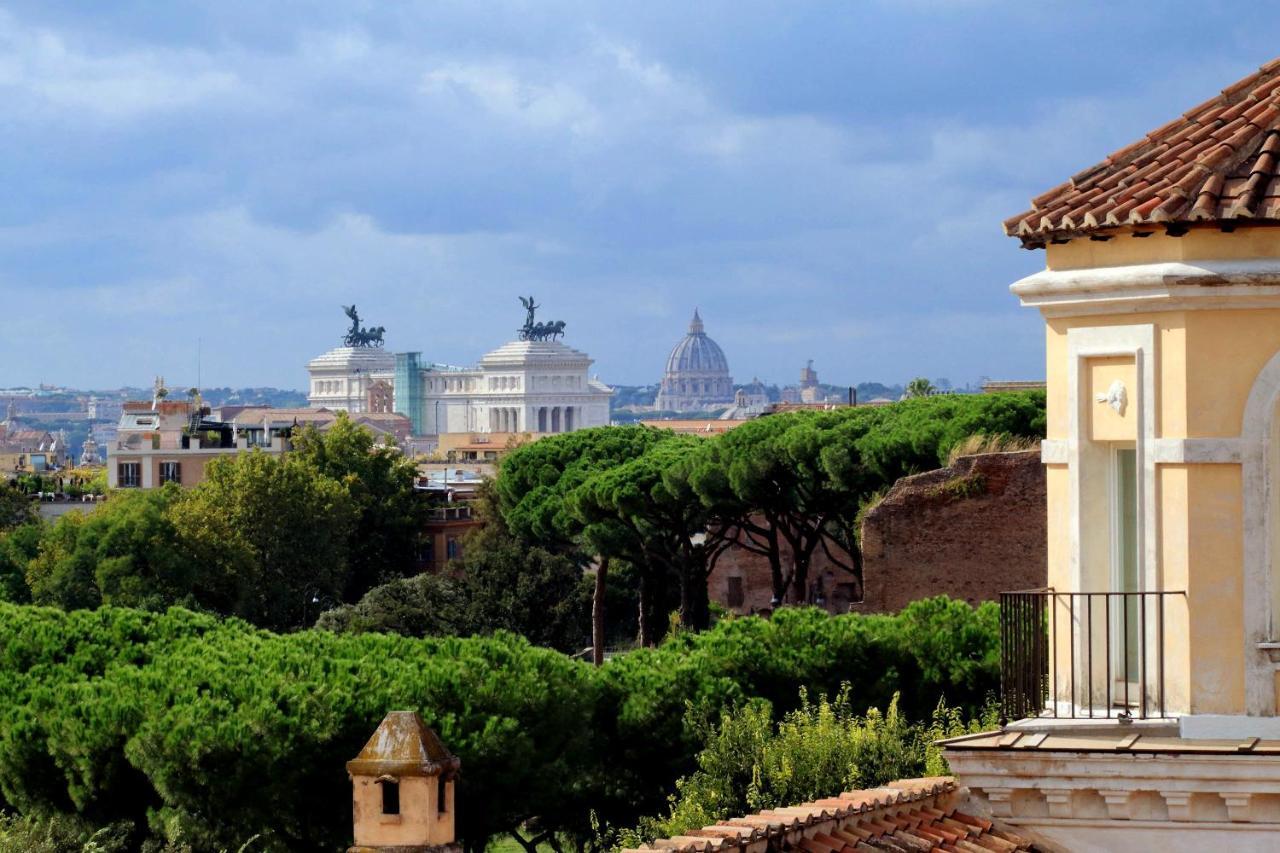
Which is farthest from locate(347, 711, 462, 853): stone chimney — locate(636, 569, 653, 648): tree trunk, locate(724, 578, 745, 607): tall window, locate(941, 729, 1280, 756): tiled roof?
locate(724, 578, 745, 607): tall window

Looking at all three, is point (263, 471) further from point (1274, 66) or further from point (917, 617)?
point (1274, 66)

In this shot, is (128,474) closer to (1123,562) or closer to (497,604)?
(497,604)

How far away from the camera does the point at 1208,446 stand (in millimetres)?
8578

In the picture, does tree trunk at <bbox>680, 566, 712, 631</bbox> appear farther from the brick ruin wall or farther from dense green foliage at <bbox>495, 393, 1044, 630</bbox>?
the brick ruin wall

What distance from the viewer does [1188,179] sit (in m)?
8.74

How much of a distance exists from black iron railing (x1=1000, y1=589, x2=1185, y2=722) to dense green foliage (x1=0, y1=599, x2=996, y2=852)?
43.0 ft

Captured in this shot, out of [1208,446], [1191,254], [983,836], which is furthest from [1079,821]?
[1191,254]

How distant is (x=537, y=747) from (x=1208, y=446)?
14.9 m

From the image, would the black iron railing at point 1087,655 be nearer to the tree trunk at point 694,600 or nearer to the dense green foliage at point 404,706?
the dense green foliage at point 404,706

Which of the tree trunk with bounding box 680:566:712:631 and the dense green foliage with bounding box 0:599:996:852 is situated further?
the tree trunk with bounding box 680:566:712:631

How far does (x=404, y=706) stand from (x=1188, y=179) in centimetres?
1380

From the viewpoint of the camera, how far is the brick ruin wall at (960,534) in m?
32.9

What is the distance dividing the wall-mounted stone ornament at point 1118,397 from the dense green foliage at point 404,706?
13.7m

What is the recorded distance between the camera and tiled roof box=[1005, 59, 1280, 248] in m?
8.58
